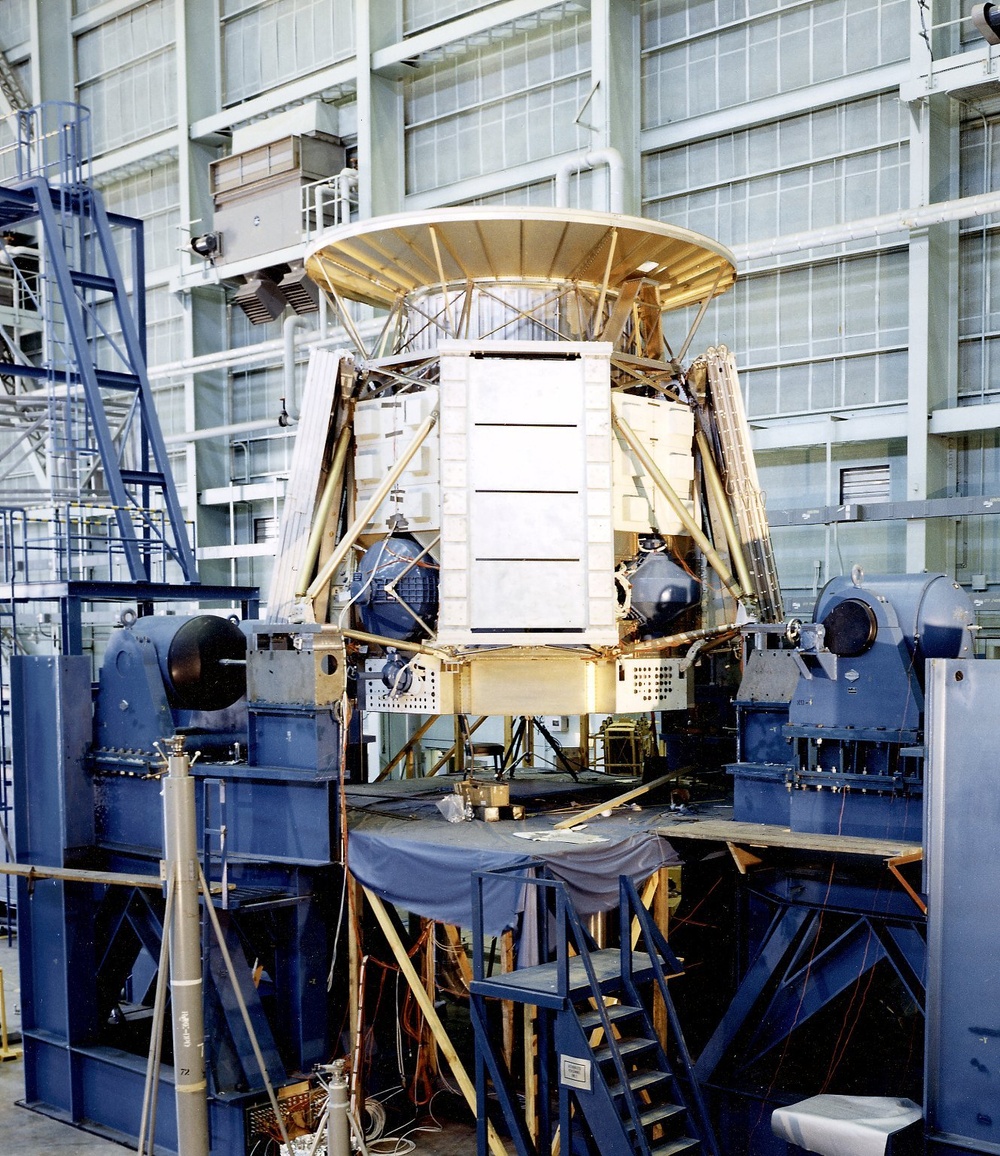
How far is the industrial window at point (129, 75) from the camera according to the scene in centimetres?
3114

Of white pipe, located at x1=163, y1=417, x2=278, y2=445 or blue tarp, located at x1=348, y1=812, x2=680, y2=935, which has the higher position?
white pipe, located at x1=163, y1=417, x2=278, y2=445

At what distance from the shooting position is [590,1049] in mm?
10320

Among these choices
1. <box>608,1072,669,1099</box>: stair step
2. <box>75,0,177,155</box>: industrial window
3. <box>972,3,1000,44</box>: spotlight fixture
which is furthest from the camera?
<box>75,0,177,155</box>: industrial window

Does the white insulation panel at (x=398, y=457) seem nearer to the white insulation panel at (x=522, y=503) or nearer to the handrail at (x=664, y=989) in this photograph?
the white insulation panel at (x=522, y=503)

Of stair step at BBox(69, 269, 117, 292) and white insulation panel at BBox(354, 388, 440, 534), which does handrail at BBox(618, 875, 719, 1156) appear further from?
stair step at BBox(69, 269, 117, 292)

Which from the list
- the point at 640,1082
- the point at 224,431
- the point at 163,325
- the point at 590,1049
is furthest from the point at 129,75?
the point at 640,1082

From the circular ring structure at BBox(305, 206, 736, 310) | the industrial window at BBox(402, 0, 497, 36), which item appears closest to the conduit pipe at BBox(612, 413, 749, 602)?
the circular ring structure at BBox(305, 206, 736, 310)

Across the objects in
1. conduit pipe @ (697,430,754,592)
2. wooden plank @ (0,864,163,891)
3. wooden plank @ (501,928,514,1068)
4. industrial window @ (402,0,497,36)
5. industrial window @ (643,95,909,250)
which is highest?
industrial window @ (402,0,497,36)

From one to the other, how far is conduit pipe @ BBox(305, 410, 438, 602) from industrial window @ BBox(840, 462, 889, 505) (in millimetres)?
9219

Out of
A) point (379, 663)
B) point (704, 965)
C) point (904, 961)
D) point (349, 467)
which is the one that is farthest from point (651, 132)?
point (904, 961)

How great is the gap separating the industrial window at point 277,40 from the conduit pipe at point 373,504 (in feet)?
52.4

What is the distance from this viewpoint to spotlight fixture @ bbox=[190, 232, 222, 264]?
29.0 m

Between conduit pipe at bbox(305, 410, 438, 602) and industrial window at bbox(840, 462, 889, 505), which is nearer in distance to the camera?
conduit pipe at bbox(305, 410, 438, 602)

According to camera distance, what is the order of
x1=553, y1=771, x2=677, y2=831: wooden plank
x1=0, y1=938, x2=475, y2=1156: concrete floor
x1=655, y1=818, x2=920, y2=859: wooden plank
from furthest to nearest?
x1=0, y1=938, x2=475, y2=1156: concrete floor, x1=553, y1=771, x2=677, y2=831: wooden plank, x1=655, y1=818, x2=920, y2=859: wooden plank
